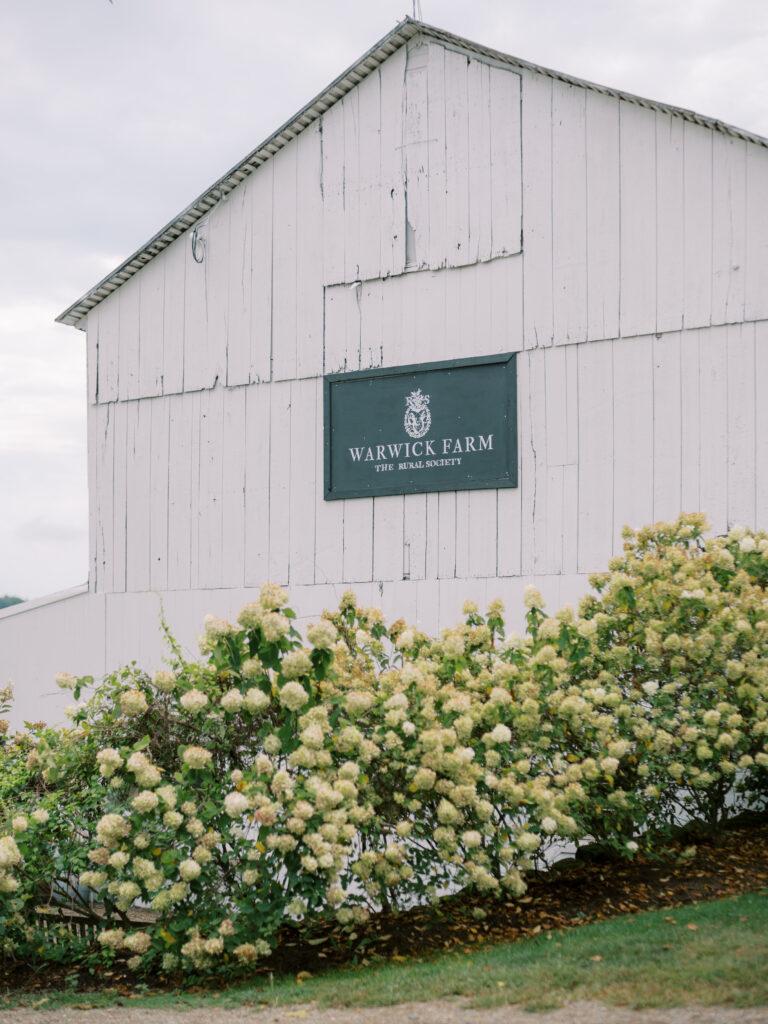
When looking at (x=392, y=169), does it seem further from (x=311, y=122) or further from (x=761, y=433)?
(x=761, y=433)

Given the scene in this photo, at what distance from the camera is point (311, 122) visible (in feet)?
37.9

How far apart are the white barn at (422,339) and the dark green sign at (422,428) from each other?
149 mm

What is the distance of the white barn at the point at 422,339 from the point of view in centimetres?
950

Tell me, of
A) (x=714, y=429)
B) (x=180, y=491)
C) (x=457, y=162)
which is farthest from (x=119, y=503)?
(x=714, y=429)

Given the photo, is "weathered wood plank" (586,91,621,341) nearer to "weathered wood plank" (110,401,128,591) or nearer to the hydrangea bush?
the hydrangea bush

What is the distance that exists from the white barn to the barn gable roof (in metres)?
0.03

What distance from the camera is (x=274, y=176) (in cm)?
1173

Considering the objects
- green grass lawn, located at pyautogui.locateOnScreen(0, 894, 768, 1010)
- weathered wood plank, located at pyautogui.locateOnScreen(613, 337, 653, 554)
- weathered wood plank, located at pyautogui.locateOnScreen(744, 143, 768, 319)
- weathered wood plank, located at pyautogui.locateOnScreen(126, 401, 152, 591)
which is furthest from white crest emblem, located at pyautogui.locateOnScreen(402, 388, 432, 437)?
green grass lawn, located at pyautogui.locateOnScreen(0, 894, 768, 1010)

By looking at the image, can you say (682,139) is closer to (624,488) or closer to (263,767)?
(624,488)

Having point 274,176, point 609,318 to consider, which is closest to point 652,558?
point 609,318

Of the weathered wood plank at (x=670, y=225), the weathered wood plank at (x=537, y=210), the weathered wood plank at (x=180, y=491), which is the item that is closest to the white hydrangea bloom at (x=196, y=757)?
the weathered wood plank at (x=537, y=210)

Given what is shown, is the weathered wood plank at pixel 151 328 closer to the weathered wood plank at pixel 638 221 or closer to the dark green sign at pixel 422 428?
the dark green sign at pixel 422 428

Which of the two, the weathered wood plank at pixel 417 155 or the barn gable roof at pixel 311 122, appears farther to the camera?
the weathered wood plank at pixel 417 155

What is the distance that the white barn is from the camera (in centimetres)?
950
